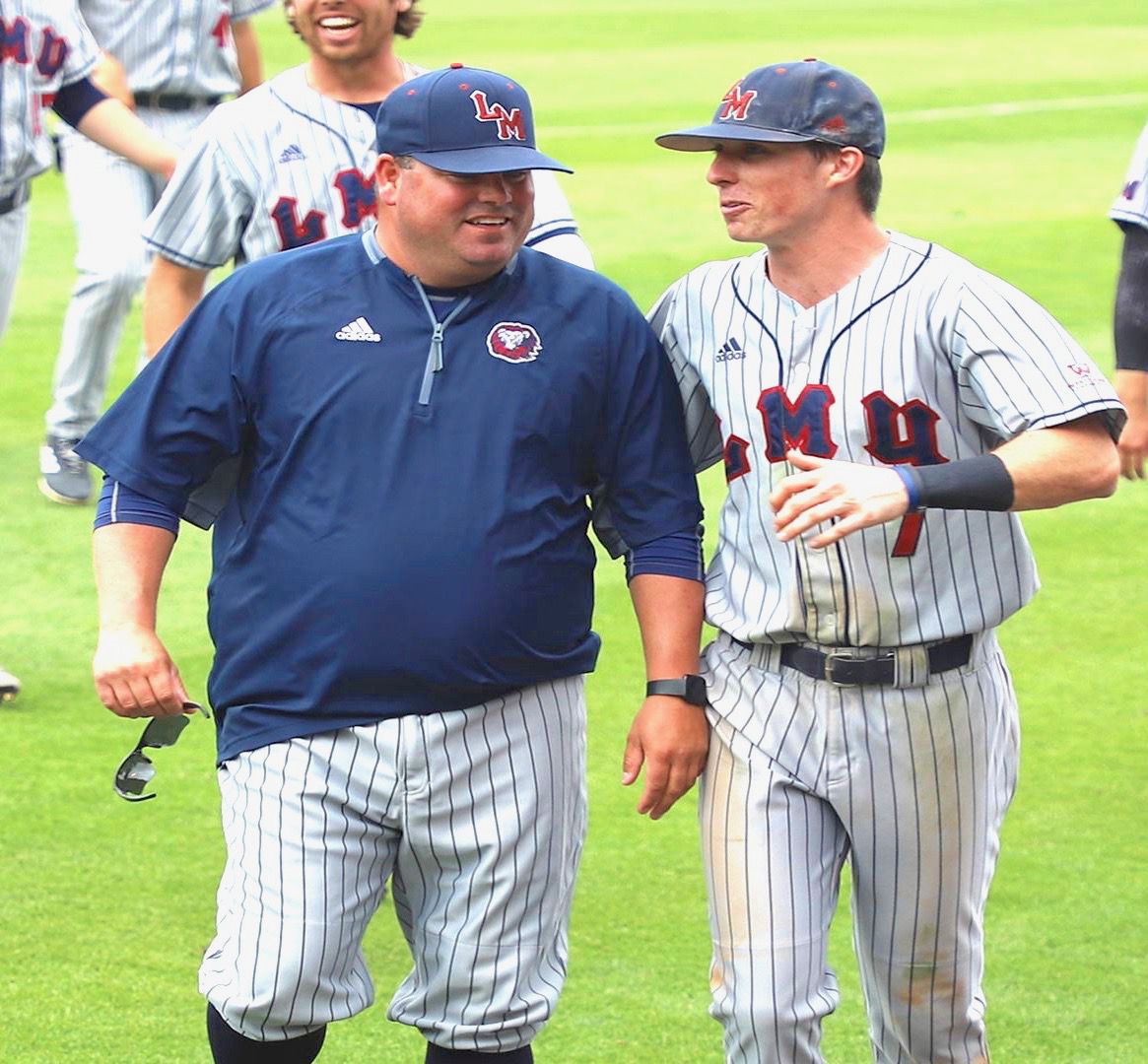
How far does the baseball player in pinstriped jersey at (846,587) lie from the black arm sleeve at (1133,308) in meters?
1.67

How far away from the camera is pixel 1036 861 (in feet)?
18.4

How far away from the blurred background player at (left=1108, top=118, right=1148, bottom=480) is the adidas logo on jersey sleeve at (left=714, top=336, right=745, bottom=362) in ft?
5.94

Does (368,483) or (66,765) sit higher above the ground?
(368,483)

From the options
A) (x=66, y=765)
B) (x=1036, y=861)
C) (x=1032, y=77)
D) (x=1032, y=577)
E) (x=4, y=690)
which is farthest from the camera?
(x=1032, y=77)

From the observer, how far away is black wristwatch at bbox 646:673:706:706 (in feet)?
12.8

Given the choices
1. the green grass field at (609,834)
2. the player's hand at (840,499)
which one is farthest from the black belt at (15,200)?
Answer: the player's hand at (840,499)

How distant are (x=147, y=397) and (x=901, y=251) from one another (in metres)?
1.31

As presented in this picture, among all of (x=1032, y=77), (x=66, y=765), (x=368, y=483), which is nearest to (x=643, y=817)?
(x=66, y=765)

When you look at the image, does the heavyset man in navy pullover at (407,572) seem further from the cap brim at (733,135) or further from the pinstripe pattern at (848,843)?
the cap brim at (733,135)

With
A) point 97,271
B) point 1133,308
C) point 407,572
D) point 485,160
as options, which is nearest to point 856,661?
point 407,572

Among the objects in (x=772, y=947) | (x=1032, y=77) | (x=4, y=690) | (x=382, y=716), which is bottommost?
(x=1032, y=77)

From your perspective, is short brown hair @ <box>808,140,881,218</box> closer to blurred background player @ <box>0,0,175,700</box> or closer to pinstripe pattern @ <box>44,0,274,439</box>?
blurred background player @ <box>0,0,175,700</box>

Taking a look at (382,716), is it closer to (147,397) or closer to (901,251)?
(147,397)

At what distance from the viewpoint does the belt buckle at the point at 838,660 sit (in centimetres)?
386
